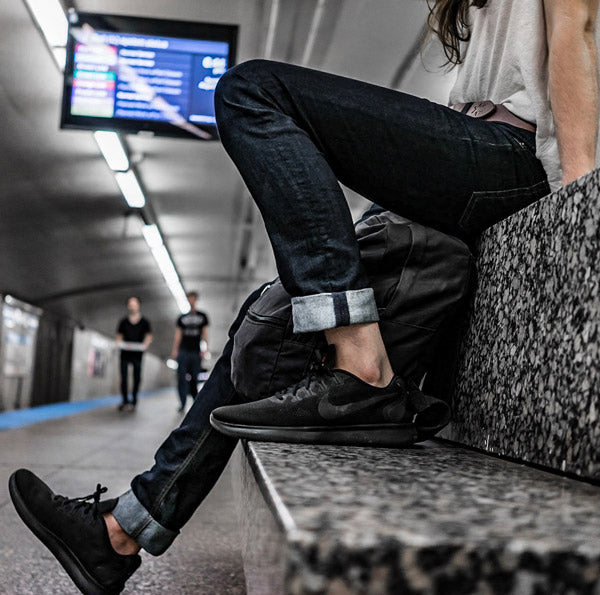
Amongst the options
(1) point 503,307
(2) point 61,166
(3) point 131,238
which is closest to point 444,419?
(1) point 503,307

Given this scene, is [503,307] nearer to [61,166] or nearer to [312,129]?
[312,129]

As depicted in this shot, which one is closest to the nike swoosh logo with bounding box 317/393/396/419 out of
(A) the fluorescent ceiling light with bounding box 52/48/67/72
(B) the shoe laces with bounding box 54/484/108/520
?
(B) the shoe laces with bounding box 54/484/108/520

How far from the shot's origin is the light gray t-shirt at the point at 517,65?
4.70ft

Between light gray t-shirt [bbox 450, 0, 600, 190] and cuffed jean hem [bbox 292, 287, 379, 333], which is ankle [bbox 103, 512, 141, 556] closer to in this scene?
cuffed jean hem [bbox 292, 287, 379, 333]

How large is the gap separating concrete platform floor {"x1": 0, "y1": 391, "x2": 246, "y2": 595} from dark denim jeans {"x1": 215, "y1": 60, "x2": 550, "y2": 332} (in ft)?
2.86

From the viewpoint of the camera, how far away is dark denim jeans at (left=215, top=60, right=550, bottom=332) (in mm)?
1256

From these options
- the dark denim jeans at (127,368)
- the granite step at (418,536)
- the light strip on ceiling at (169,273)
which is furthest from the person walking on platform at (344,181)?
the light strip on ceiling at (169,273)

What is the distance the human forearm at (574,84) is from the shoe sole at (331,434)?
584 mm

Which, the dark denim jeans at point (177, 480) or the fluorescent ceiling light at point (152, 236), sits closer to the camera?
the dark denim jeans at point (177, 480)

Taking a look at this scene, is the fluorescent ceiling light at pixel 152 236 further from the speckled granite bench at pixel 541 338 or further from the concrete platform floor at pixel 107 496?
the speckled granite bench at pixel 541 338

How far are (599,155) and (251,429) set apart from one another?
3.30 feet

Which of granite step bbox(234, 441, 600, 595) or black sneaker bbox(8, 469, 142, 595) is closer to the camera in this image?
granite step bbox(234, 441, 600, 595)

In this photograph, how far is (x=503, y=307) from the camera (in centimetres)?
132

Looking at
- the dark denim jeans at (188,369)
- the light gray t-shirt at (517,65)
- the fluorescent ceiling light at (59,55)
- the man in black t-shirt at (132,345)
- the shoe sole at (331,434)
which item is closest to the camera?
the shoe sole at (331,434)
